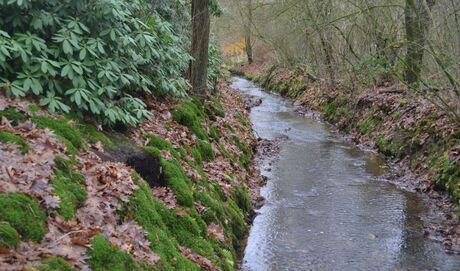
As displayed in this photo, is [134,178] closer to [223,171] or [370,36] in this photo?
[223,171]

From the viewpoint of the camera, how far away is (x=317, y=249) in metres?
8.23

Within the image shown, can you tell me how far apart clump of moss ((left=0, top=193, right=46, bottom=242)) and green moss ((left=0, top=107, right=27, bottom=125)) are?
1768 mm

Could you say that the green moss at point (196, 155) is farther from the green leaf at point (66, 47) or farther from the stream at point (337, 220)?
the green leaf at point (66, 47)

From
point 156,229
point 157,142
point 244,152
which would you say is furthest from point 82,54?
point 244,152

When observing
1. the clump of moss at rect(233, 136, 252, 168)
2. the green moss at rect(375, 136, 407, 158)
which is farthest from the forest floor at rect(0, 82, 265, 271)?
the green moss at rect(375, 136, 407, 158)

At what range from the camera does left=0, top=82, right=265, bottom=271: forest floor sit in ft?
12.6

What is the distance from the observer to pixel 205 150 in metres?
9.95

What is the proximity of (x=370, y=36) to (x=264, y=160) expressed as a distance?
889cm

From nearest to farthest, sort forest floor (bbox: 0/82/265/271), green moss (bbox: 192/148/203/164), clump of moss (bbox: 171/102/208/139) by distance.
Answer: forest floor (bbox: 0/82/265/271) < green moss (bbox: 192/148/203/164) < clump of moss (bbox: 171/102/208/139)

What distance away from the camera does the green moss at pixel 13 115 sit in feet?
17.8

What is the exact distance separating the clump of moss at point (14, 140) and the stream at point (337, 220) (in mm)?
3963

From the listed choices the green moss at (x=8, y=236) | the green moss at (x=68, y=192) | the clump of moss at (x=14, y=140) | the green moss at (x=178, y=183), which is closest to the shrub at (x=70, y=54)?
the green moss at (x=178, y=183)

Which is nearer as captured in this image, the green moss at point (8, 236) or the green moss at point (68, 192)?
the green moss at point (8, 236)

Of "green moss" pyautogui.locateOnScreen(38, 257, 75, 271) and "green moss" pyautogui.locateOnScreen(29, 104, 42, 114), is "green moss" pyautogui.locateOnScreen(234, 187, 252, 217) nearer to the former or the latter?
"green moss" pyautogui.locateOnScreen(29, 104, 42, 114)
